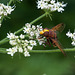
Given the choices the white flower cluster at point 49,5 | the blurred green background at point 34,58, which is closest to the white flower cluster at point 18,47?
the white flower cluster at point 49,5

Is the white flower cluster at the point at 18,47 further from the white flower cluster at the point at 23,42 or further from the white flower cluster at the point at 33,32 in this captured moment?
the white flower cluster at the point at 33,32

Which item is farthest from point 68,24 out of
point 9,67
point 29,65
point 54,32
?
point 54,32

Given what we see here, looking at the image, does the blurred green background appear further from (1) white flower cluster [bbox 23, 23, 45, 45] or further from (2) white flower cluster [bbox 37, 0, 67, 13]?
(1) white flower cluster [bbox 23, 23, 45, 45]

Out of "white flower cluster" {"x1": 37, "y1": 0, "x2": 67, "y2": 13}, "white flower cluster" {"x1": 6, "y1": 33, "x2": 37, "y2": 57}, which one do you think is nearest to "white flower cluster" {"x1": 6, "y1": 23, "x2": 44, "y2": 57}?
"white flower cluster" {"x1": 6, "y1": 33, "x2": 37, "y2": 57}

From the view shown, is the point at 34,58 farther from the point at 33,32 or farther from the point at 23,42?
the point at 23,42

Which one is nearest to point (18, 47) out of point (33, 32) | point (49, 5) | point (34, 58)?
point (33, 32)

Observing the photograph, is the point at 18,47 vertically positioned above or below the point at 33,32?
below

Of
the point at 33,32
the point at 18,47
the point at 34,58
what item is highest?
the point at 34,58

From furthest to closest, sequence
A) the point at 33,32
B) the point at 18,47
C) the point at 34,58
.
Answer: the point at 34,58 → the point at 33,32 → the point at 18,47
